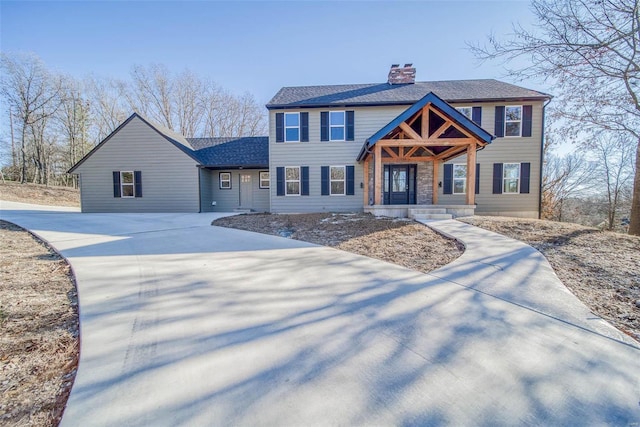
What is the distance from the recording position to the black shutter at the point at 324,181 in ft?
43.3

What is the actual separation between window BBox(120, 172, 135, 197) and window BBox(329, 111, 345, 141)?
11.0 metres

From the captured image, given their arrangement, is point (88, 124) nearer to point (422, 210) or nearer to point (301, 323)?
point (422, 210)

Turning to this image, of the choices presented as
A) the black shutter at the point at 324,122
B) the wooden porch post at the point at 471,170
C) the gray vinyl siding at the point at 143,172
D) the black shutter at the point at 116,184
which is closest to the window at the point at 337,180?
the black shutter at the point at 324,122

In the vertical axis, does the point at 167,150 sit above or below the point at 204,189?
above

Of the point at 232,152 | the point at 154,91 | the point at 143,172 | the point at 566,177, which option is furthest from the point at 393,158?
the point at 154,91

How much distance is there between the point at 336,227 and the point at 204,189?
9.82 meters

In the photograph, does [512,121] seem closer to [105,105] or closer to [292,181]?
[292,181]

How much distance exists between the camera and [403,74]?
1466 cm

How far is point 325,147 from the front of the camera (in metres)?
13.2

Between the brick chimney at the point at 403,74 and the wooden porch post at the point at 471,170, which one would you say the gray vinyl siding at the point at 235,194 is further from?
the wooden porch post at the point at 471,170

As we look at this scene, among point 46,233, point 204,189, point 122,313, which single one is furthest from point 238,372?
point 204,189

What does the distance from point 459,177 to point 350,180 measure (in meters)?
5.09

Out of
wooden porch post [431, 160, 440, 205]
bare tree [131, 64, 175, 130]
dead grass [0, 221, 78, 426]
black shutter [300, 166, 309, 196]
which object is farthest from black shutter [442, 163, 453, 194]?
bare tree [131, 64, 175, 130]

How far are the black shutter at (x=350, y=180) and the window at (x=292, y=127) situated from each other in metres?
2.86
